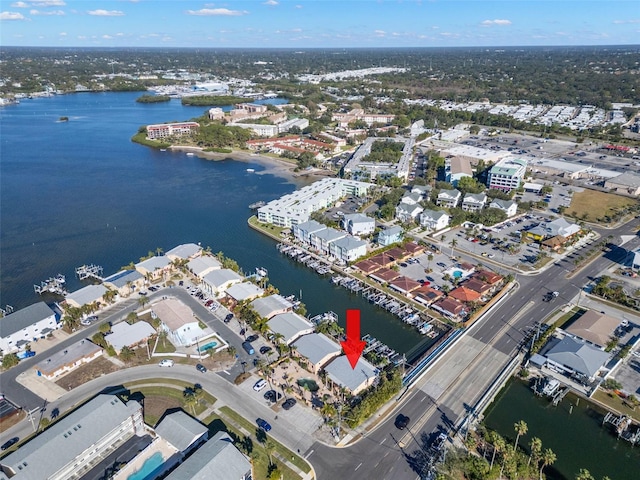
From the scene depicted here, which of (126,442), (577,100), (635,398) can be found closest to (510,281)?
(635,398)

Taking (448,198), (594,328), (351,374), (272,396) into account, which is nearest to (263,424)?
(272,396)

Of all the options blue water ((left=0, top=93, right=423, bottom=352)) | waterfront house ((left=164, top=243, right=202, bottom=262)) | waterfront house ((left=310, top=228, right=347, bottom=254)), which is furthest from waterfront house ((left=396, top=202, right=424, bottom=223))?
waterfront house ((left=164, top=243, right=202, bottom=262))

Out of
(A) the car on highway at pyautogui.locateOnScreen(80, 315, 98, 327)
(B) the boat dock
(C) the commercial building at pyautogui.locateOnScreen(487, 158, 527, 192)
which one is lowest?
(B) the boat dock

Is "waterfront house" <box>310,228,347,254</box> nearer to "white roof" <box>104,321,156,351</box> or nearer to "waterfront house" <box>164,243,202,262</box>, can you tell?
"waterfront house" <box>164,243,202,262</box>

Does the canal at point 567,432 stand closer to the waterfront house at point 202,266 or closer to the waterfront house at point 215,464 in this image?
the waterfront house at point 215,464

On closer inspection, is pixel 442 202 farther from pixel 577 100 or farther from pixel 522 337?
pixel 577 100

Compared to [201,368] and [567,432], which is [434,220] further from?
[201,368]

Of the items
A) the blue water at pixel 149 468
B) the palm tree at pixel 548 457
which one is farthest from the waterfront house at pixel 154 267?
the palm tree at pixel 548 457
